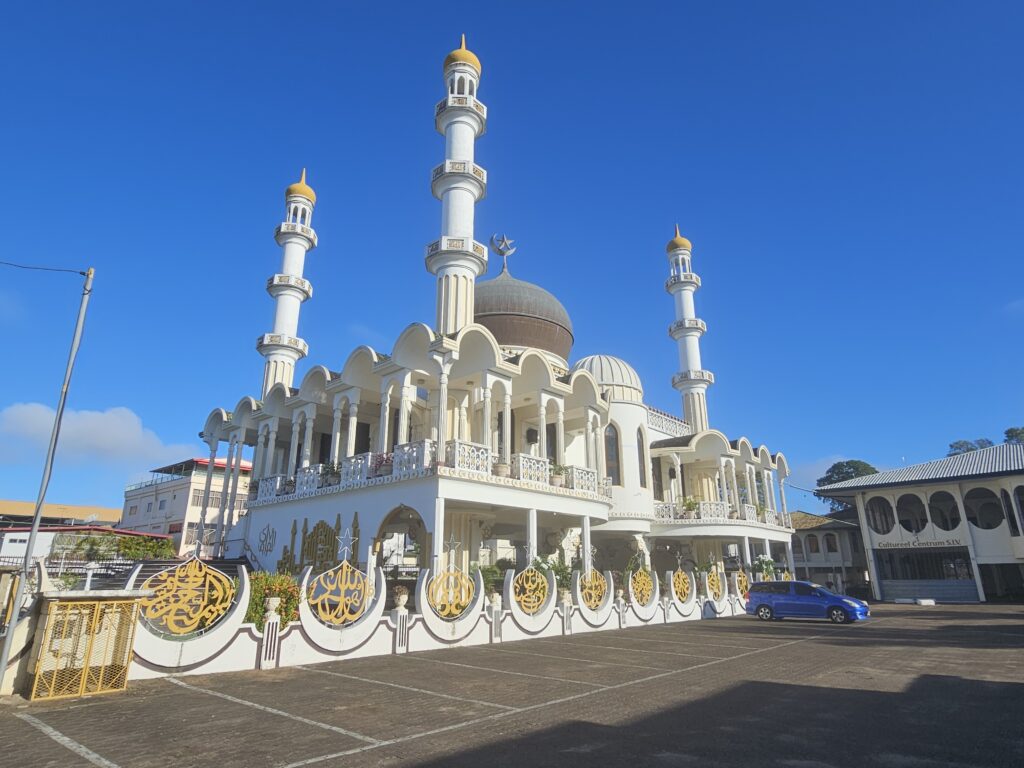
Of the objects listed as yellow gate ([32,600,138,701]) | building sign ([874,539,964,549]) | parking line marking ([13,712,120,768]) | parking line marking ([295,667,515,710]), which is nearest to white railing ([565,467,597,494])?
parking line marking ([295,667,515,710])

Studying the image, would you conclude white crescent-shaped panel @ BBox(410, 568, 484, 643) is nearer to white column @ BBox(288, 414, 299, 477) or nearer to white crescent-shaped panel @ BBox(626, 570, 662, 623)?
white crescent-shaped panel @ BBox(626, 570, 662, 623)

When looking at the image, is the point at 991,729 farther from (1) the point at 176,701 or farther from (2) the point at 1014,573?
(2) the point at 1014,573

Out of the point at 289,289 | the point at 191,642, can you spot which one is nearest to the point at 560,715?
the point at 191,642

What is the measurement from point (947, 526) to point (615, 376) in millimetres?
21598

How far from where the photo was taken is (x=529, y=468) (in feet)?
60.3

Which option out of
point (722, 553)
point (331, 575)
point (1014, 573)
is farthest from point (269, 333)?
point (1014, 573)

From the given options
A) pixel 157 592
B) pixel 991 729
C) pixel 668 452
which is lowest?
pixel 991 729

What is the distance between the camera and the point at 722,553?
32.0 meters

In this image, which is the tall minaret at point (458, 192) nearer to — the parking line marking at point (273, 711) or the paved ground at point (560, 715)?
the paved ground at point (560, 715)

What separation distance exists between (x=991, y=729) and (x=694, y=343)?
29.4 m

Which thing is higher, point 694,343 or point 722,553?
point 694,343

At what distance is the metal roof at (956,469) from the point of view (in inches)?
1130

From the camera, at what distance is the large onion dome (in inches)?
1011

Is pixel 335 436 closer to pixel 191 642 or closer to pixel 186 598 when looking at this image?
pixel 186 598
